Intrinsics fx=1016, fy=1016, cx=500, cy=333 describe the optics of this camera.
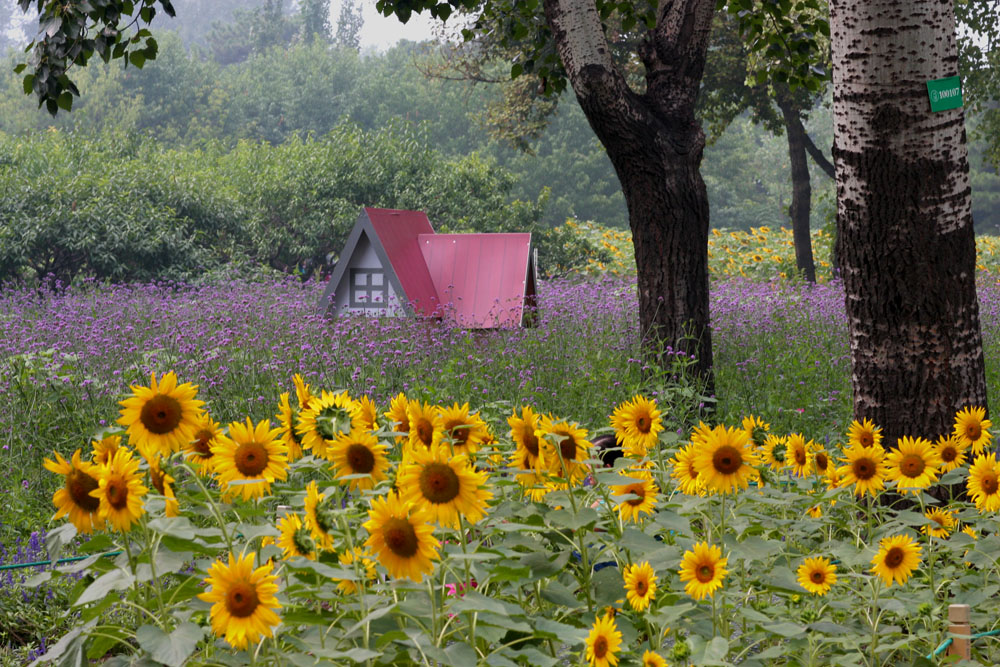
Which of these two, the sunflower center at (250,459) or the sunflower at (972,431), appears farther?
the sunflower at (972,431)

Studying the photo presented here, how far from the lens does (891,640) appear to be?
2.37 m

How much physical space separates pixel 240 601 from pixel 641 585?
2.52 feet

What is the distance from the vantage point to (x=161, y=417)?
172cm

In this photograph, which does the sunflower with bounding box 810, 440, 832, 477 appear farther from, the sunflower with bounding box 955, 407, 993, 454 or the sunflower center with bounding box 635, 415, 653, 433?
the sunflower center with bounding box 635, 415, 653, 433

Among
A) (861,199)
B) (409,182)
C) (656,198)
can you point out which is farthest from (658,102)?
(409,182)

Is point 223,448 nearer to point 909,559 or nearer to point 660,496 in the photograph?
point 660,496

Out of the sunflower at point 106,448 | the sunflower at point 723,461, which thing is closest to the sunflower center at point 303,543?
the sunflower at point 106,448

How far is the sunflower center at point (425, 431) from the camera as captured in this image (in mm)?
1907

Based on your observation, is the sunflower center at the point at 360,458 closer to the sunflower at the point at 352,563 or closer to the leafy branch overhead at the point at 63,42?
the sunflower at the point at 352,563

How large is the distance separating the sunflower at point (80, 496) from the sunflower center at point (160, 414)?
165mm

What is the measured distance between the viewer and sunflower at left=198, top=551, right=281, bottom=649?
132cm

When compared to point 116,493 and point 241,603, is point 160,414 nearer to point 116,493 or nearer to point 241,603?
point 116,493

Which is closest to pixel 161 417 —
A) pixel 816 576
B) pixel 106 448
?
pixel 106 448

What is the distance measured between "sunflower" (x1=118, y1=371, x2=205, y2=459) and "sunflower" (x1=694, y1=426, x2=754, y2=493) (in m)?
0.93
